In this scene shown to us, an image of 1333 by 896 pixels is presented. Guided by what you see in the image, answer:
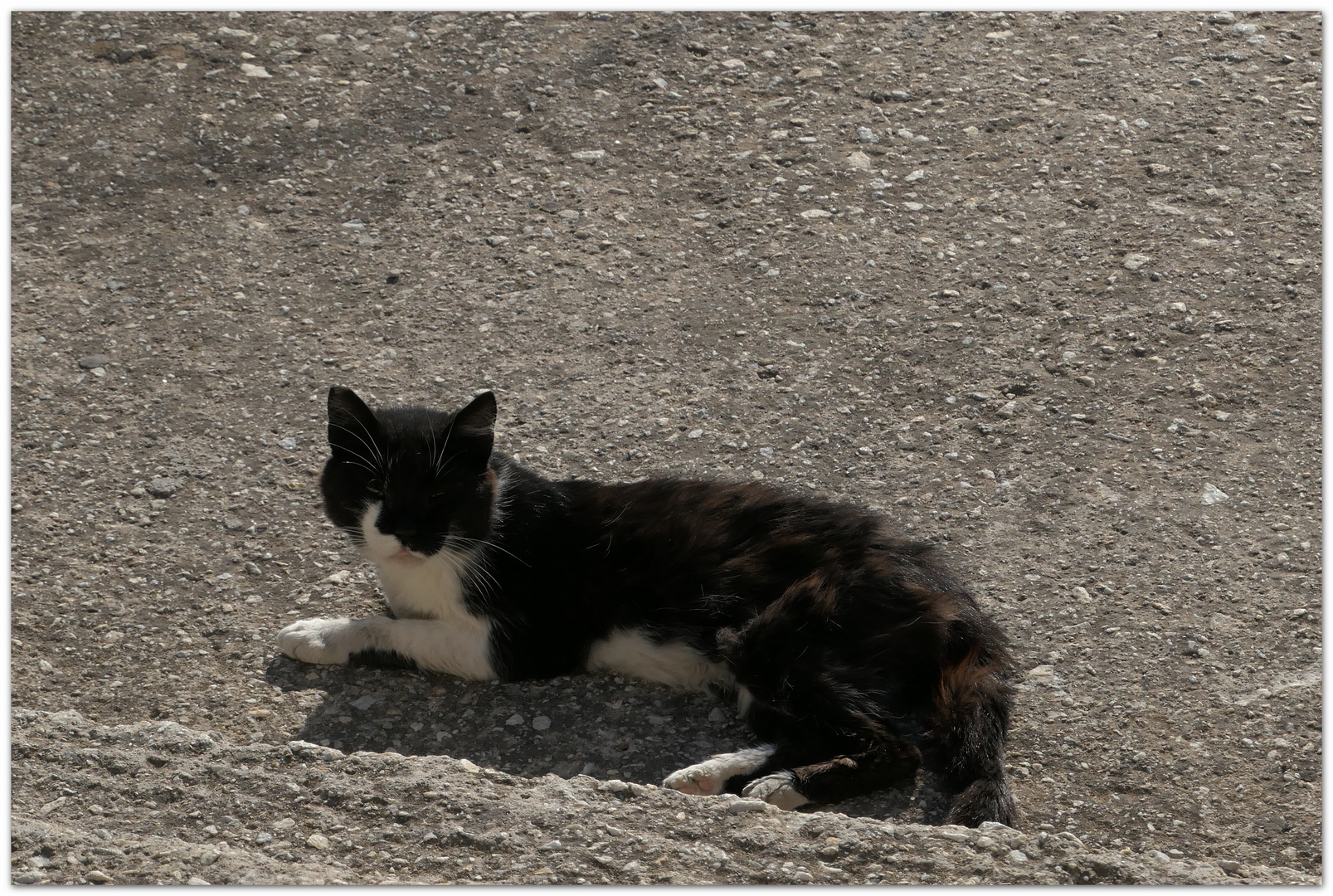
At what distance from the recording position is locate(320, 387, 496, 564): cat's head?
13.6 ft

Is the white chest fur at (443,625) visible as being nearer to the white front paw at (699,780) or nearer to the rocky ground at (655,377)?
the rocky ground at (655,377)

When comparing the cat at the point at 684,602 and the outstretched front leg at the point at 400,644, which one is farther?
the outstretched front leg at the point at 400,644

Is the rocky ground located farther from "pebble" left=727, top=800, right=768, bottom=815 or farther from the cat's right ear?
the cat's right ear

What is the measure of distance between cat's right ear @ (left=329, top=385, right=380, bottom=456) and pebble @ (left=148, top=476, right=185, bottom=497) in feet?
4.55

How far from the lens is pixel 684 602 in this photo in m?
4.16

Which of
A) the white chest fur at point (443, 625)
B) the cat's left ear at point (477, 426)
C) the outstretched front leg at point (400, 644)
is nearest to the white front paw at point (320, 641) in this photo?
the outstretched front leg at point (400, 644)

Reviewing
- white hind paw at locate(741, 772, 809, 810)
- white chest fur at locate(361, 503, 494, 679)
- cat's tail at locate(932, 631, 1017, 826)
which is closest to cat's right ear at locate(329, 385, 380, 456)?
white chest fur at locate(361, 503, 494, 679)

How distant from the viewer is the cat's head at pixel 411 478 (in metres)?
4.13

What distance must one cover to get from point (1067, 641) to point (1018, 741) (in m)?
0.55

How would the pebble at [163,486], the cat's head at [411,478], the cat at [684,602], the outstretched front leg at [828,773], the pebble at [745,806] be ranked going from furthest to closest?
the pebble at [163,486]
the cat's head at [411,478]
the cat at [684,602]
the outstretched front leg at [828,773]
the pebble at [745,806]

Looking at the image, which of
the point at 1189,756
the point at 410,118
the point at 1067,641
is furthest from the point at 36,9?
the point at 1189,756

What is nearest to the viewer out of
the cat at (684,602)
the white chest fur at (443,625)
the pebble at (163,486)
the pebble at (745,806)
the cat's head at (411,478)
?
the pebble at (745,806)

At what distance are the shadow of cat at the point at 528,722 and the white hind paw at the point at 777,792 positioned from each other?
250 mm

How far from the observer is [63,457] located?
544 centimetres
